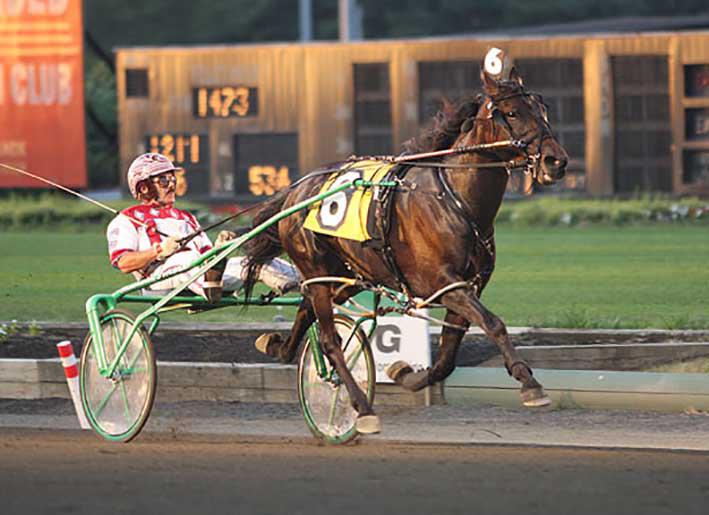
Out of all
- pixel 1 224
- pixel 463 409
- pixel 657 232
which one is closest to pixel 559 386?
pixel 463 409

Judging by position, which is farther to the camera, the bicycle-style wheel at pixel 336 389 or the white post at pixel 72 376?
the white post at pixel 72 376

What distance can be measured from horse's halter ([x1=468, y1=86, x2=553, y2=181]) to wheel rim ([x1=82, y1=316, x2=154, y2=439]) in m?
2.09

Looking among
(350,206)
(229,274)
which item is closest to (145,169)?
(229,274)

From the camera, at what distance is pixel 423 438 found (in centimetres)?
860

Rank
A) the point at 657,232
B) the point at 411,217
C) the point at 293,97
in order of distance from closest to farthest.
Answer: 1. the point at 411,217
2. the point at 657,232
3. the point at 293,97

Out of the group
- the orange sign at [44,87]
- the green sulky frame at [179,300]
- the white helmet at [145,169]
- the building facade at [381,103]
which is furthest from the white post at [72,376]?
the orange sign at [44,87]

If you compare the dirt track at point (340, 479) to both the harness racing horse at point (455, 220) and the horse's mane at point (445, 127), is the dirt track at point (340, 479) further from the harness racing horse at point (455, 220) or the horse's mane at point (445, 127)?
the horse's mane at point (445, 127)

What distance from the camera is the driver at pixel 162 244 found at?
8.87m

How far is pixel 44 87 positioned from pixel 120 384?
695 inches

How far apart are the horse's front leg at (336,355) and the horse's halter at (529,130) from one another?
4.04ft

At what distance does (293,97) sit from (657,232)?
579cm

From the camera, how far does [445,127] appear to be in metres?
8.48

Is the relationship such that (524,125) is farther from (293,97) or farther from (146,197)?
(293,97)

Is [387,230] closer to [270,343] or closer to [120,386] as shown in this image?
[270,343]
